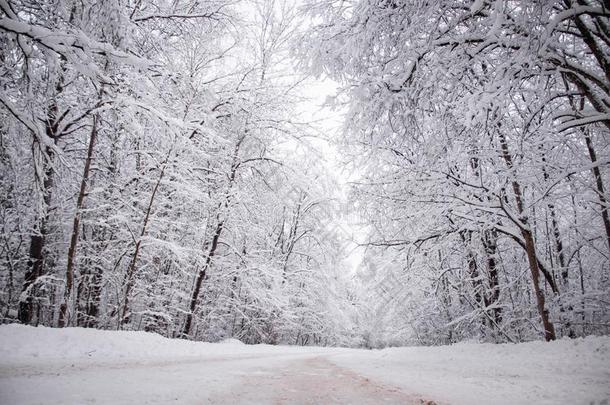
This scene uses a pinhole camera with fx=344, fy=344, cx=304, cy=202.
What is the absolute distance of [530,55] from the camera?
11.8ft

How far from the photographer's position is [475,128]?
4836mm

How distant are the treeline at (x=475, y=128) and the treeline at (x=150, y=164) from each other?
115 inches

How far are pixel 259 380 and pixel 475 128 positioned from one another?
4.43m

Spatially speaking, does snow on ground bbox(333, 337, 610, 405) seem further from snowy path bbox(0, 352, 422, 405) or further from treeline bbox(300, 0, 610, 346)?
treeline bbox(300, 0, 610, 346)

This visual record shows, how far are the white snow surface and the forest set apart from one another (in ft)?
7.03

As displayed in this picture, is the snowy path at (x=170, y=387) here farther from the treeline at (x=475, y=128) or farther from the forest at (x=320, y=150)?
Result: the treeline at (x=475, y=128)

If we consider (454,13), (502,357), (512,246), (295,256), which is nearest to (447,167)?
(454,13)

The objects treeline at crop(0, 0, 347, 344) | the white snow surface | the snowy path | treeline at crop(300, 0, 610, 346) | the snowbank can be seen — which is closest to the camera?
the snowy path

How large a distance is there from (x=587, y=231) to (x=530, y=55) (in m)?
10.7

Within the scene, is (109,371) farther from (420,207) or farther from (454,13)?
(420,207)

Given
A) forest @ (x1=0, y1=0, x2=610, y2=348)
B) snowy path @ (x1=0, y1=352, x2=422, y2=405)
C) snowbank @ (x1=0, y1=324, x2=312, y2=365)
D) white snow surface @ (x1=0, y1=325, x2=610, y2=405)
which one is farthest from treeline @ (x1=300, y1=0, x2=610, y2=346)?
snowbank @ (x1=0, y1=324, x2=312, y2=365)

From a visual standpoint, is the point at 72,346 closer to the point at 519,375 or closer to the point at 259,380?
the point at 259,380

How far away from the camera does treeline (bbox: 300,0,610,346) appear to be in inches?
165

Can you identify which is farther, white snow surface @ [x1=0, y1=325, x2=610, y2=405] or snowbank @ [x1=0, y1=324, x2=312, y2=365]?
snowbank @ [x1=0, y1=324, x2=312, y2=365]
